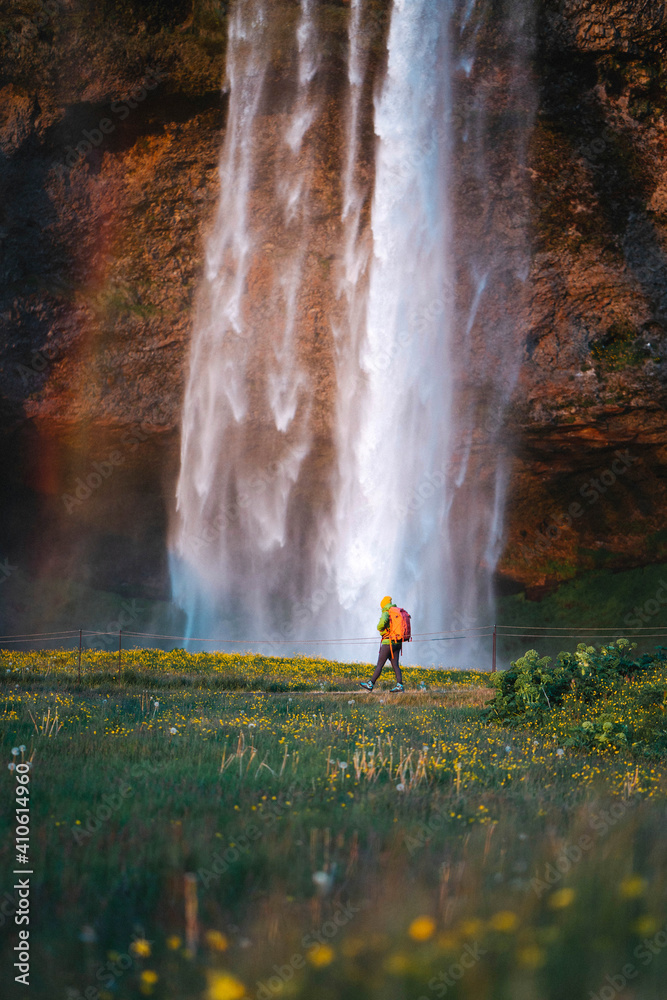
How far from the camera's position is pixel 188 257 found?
110 feet

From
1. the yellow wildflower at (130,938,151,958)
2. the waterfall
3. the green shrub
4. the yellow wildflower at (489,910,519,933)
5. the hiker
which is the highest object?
the waterfall

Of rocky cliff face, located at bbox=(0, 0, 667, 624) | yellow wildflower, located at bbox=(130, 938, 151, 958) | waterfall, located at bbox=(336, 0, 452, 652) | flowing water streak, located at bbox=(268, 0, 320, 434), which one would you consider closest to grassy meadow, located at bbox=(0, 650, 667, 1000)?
yellow wildflower, located at bbox=(130, 938, 151, 958)

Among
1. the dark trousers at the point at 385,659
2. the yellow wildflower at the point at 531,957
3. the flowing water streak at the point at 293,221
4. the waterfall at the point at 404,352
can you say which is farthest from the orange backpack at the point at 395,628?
the flowing water streak at the point at 293,221

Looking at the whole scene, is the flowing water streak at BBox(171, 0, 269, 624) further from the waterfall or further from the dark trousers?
the dark trousers

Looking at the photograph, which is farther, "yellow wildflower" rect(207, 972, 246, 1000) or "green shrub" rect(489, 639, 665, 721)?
"green shrub" rect(489, 639, 665, 721)

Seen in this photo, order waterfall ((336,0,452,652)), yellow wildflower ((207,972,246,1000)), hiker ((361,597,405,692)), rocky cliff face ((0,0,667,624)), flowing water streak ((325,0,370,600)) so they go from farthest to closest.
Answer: flowing water streak ((325,0,370,600))
waterfall ((336,0,452,652))
rocky cliff face ((0,0,667,624))
hiker ((361,597,405,692))
yellow wildflower ((207,972,246,1000))

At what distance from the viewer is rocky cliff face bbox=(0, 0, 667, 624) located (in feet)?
99.8

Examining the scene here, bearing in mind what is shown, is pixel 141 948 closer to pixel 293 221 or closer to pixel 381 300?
pixel 381 300

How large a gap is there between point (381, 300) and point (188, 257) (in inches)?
339

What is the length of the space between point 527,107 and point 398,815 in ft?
108

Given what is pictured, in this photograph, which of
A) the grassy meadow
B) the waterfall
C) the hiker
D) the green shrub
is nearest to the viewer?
the grassy meadow

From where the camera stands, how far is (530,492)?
3469 cm

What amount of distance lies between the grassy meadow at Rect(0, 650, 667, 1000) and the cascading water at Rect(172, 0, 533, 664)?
2557cm

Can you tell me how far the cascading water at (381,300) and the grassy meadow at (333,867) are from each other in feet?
83.9
